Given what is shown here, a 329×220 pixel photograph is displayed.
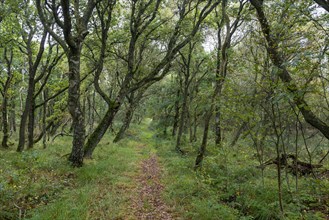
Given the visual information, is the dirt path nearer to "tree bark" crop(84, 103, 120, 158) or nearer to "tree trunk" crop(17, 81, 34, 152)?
"tree bark" crop(84, 103, 120, 158)

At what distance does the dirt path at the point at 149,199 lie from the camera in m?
5.28

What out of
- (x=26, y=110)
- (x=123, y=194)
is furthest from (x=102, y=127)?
(x=26, y=110)

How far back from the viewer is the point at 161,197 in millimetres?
6395

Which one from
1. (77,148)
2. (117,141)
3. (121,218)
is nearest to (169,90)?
(117,141)

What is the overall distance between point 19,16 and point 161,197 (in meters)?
10.2

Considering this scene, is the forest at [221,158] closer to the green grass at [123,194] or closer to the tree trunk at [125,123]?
the green grass at [123,194]

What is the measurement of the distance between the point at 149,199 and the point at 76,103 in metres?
4.25

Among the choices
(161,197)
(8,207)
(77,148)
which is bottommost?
(161,197)

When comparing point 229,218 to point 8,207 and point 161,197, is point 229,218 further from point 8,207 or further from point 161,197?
point 8,207

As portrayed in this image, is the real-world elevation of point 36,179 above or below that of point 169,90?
below

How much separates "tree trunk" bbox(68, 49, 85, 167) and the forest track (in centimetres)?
230

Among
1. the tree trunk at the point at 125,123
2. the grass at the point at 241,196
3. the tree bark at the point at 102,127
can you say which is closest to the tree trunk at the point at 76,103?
the tree bark at the point at 102,127

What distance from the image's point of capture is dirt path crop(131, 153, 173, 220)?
528 centimetres

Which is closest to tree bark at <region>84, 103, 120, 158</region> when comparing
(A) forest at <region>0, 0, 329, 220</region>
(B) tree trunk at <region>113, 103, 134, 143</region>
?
(A) forest at <region>0, 0, 329, 220</region>
